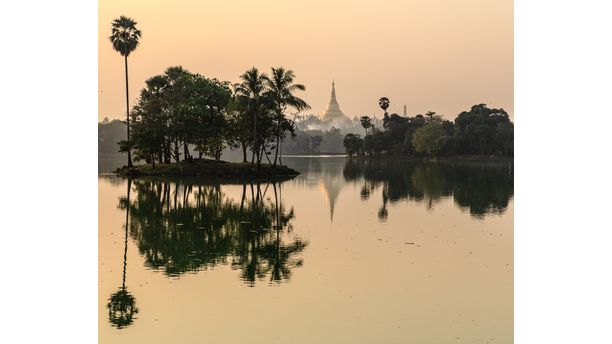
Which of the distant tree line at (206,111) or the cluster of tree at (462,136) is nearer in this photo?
the distant tree line at (206,111)

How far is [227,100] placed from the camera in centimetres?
9231

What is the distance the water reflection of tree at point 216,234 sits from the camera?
28.5m

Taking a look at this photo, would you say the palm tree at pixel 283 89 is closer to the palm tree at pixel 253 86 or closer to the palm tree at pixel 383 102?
the palm tree at pixel 253 86

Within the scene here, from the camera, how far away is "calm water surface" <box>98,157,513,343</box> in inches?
804

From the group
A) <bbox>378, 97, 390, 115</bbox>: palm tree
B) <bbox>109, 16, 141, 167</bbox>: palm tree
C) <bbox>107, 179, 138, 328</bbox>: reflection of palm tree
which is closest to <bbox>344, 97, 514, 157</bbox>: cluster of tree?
<bbox>378, 97, 390, 115</bbox>: palm tree

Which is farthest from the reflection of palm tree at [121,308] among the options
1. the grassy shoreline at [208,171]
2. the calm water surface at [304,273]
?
the grassy shoreline at [208,171]

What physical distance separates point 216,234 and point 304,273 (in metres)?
10.4

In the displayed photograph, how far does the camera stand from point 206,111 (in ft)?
293

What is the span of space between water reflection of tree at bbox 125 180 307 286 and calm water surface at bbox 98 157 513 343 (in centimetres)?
9

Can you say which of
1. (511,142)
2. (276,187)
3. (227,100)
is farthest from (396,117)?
(276,187)

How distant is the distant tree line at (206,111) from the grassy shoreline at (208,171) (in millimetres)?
1423

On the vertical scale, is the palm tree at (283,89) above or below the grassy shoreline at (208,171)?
above

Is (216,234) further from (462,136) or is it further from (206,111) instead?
(462,136)
